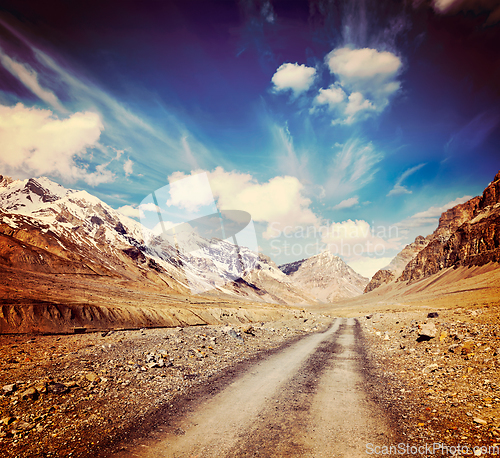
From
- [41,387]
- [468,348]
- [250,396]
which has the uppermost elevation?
[41,387]

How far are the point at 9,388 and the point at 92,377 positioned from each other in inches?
88.2

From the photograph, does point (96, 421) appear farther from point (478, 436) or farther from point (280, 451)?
point (478, 436)

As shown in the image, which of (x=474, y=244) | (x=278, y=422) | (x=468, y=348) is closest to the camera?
(x=278, y=422)

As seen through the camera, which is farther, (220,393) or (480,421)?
(220,393)

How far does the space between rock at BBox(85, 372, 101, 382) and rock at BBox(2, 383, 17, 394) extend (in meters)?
1.98

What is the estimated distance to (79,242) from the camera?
406ft

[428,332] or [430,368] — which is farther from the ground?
[428,332]

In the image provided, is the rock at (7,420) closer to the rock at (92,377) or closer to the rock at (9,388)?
the rock at (9,388)

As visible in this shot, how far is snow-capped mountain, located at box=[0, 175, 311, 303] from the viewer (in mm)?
90000

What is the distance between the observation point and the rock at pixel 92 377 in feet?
28.9

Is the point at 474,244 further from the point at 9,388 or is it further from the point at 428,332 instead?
the point at 9,388

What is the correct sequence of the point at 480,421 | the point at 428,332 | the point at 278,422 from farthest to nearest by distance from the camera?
1. the point at 428,332
2. the point at 278,422
3. the point at 480,421

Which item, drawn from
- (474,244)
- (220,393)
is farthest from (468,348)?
(474,244)

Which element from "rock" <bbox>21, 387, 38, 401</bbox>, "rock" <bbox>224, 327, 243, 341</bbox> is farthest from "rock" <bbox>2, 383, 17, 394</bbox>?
Answer: "rock" <bbox>224, 327, 243, 341</bbox>
